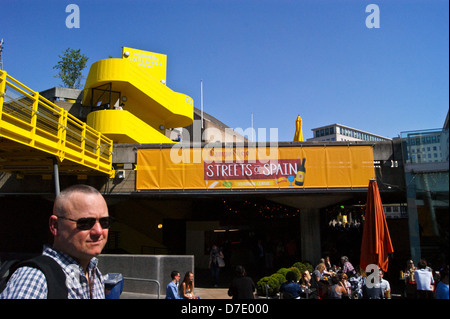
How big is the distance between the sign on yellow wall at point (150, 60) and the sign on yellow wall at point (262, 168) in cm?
1308

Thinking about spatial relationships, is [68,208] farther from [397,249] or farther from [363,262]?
[397,249]

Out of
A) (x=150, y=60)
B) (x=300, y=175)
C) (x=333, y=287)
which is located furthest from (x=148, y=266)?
(x=150, y=60)

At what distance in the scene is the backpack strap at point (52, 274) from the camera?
202 cm

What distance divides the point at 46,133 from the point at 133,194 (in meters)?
5.84

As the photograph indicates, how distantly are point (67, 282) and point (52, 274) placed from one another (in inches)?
9.0

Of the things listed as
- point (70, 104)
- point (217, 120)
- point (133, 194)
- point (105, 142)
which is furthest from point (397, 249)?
point (217, 120)

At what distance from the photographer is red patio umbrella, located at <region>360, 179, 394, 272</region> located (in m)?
9.00

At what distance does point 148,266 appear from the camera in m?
11.5

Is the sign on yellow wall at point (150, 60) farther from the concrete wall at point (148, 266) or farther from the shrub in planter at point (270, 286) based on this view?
the shrub in planter at point (270, 286)

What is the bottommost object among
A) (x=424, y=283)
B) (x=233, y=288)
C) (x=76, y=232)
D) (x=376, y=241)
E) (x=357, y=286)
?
(x=357, y=286)

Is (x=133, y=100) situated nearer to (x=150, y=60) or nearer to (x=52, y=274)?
(x=150, y=60)

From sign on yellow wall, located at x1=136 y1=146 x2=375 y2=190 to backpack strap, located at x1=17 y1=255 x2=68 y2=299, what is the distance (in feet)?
41.0

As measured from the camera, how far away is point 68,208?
2324 mm
